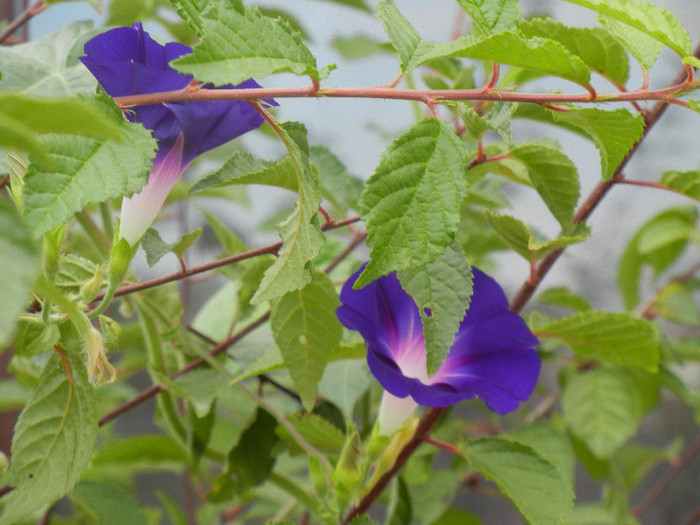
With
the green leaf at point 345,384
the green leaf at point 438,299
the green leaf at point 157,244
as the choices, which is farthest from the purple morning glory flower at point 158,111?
the green leaf at point 345,384

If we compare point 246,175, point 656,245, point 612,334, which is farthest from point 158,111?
point 656,245

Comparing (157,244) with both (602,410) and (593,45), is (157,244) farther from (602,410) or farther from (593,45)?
(602,410)

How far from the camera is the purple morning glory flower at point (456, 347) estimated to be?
1.53 ft

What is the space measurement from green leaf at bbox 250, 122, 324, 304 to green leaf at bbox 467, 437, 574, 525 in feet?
0.80

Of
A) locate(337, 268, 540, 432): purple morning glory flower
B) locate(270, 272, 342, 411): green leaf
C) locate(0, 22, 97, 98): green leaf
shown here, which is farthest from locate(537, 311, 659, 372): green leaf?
locate(0, 22, 97, 98): green leaf

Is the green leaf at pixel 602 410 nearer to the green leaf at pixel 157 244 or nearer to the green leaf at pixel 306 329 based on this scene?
the green leaf at pixel 306 329

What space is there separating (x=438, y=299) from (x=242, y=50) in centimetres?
16

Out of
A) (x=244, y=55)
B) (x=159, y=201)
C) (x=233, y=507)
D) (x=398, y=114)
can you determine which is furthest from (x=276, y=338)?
(x=398, y=114)

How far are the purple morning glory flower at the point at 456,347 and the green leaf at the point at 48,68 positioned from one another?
0.24 meters

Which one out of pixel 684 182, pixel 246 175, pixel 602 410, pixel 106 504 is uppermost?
pixel 684 182

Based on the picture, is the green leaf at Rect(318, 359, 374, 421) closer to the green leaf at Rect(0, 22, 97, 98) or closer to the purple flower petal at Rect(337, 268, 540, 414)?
the purple flower petal at Rect(337, 268, 540, 414)

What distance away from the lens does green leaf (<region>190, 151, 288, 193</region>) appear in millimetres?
438

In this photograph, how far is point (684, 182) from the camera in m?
0.51

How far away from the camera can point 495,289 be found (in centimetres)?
50
